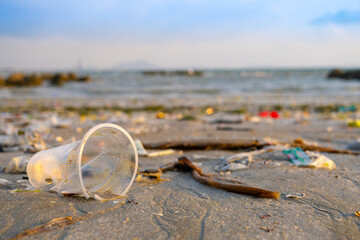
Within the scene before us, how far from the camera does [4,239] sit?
6.53 ft

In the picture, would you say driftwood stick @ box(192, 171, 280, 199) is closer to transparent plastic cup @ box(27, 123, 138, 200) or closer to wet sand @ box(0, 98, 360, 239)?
wet sand @ box(0, 98, 360, 239)

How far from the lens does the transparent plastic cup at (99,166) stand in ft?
8.55

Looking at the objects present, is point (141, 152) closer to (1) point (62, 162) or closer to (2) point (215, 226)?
(1) point (62, 162)

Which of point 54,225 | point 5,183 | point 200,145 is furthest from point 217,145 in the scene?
point 54,225

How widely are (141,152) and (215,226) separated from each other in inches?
87.2

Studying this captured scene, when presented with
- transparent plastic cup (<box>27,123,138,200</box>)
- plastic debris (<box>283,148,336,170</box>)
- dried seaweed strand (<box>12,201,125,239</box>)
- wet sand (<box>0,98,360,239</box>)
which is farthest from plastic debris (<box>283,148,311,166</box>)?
dried seaweed strand (<box>12,201,125,239</box>)

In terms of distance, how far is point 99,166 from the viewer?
2779 millimetres

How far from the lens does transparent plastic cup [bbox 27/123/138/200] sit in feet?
8.55

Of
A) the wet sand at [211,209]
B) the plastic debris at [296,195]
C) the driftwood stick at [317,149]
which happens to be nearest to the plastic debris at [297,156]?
the wet sand at [211,209]

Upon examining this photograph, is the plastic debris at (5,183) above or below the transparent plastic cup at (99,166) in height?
below

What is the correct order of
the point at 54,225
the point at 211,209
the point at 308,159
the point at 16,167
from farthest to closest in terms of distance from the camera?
the point at 308,159, the point at 16,167, the point at 211,209, the point at 54,225

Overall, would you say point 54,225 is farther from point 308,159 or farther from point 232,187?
point 308,159

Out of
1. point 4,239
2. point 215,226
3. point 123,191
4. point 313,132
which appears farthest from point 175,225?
point 313,132

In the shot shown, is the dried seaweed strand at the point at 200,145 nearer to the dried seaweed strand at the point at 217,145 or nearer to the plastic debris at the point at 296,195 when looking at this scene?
the dried seaweed strand at the point at 217,145
